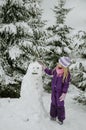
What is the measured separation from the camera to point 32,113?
6.92 meters

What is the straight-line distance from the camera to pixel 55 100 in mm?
7000

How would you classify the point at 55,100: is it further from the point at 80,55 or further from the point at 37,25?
the point at 37,25

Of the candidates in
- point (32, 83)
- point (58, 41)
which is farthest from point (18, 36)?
point (32, 83)

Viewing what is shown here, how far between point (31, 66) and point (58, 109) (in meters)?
1.38

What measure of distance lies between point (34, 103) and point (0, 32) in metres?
3.71

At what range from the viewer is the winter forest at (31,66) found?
702 centimetres

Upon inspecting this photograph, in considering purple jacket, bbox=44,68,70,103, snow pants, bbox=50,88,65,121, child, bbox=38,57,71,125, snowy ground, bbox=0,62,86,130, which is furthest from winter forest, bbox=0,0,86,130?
purple jacket, bbox=44,68,70,103

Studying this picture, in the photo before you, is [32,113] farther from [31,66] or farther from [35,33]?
[35,33]

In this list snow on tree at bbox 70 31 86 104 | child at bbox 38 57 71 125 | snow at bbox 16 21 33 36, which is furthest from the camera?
snow at bbox 16 21 33 36

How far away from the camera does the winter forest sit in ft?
23.0

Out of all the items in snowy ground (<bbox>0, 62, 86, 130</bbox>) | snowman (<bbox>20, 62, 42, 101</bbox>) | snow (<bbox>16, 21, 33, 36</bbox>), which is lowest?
snowy ground (<bbox>0, 62, 86, 130</bbox>)

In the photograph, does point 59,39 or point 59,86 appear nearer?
point 59,86

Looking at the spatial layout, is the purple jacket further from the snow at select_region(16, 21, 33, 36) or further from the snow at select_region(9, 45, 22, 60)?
the snow at select_region(16, 21, 33, 36)

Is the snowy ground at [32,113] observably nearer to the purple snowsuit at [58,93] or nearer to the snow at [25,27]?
the purple snowsuit at [58,93]
